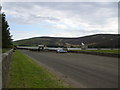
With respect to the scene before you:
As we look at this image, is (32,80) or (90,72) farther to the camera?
(90,72)

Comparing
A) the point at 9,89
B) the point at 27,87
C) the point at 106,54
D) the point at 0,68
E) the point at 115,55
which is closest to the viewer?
the point at 0,68

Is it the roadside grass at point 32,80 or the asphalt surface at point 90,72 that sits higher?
the roadside grass at point 32,80

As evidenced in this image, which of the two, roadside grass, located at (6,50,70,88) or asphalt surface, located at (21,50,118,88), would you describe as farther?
asphalt surface, located at (21,50,118,88)

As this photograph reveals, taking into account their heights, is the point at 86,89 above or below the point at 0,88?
below

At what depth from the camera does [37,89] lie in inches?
291

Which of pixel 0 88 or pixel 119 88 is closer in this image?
pixel 0 88

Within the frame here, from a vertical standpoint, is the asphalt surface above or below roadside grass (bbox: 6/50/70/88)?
below

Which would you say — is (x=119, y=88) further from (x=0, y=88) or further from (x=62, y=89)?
(x=0, y=88)

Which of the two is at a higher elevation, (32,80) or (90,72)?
(32,80)

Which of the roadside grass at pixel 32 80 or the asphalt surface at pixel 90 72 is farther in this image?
the asphalt surface at pixel 90 72

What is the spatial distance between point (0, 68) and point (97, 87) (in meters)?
4.23

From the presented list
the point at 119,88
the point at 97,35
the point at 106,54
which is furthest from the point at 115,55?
the point at 97,35

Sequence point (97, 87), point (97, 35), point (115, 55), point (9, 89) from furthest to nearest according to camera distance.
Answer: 1. point (97, 35)
2. point (115, 55)
3. point (97, 87)
4. point (9, 89)

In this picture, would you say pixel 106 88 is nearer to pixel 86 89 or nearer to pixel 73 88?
pixel 86 89
